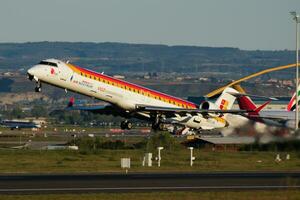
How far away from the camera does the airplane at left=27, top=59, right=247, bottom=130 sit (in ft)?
260

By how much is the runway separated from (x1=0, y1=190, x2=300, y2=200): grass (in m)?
1.76

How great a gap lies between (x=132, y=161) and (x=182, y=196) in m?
25.3

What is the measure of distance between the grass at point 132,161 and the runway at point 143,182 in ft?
15.1

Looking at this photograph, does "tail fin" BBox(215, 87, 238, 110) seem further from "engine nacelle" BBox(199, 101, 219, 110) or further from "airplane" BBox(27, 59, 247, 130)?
"engine nacelle" BBox(199, 101, 219, 110)

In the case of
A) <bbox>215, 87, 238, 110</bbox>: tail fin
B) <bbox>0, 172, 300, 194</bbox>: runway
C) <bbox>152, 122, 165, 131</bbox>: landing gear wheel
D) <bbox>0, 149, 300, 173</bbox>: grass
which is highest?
<bbox>215, 87, 238, 110</bbox>: tail fin

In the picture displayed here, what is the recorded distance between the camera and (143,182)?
50.8m

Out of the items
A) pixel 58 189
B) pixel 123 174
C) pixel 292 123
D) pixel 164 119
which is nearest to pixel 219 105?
pixel 164 119

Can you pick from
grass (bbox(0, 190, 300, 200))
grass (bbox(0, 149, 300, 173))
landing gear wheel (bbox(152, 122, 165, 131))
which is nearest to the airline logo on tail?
landing gear wheel (bbox(152, 122, 165, 131))

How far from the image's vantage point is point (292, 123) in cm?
7194

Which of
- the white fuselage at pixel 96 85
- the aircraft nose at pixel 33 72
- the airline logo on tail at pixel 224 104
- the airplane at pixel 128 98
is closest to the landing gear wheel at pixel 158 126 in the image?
the airplane at pixel 128 98

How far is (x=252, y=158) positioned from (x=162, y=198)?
28902 millimetres

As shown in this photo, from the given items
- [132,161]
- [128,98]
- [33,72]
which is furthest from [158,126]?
[132,161]

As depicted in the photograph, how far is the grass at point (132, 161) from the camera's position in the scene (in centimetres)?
6091

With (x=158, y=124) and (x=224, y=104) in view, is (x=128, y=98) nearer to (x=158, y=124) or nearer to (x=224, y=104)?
(x=158, y=124)
